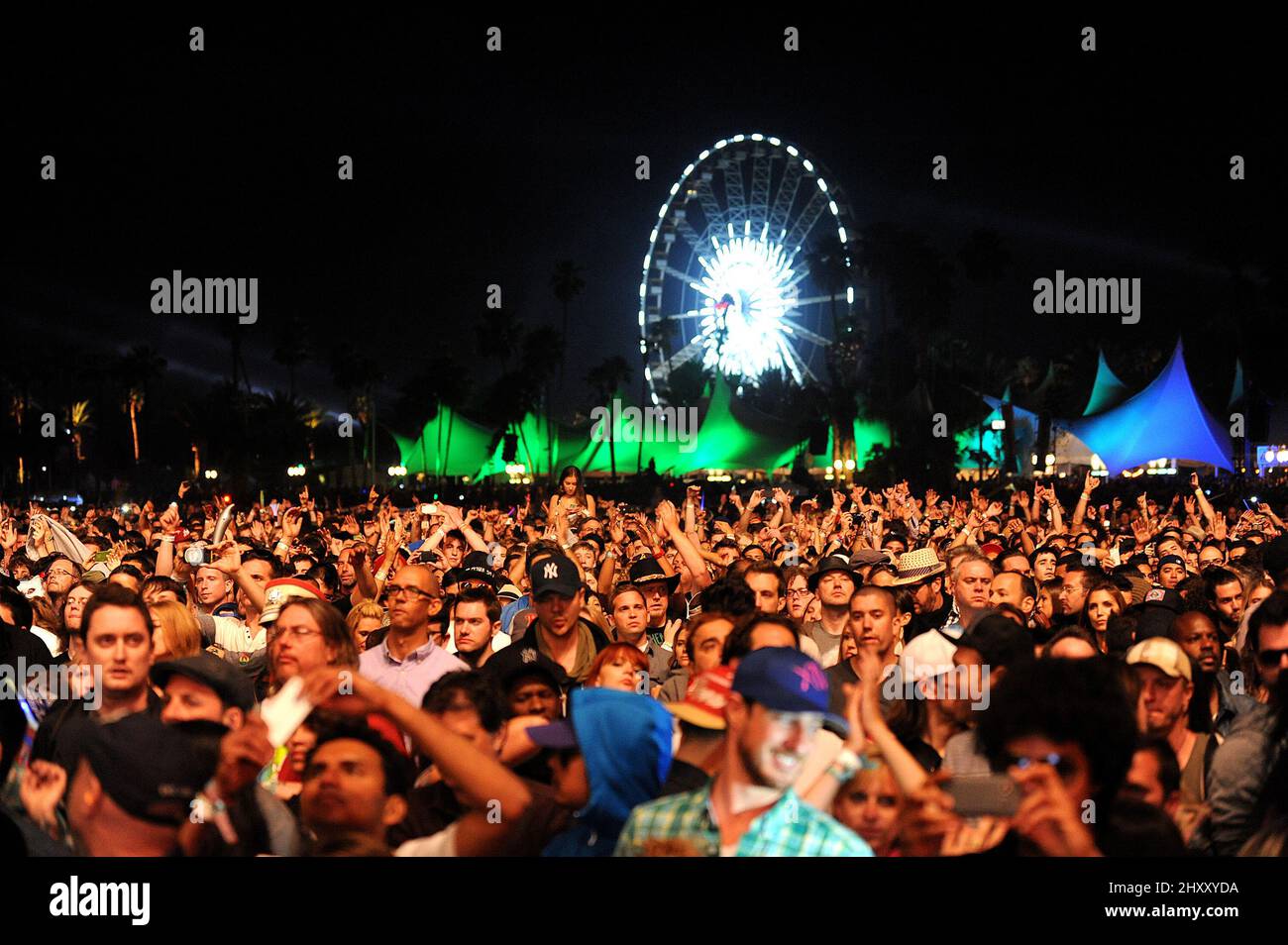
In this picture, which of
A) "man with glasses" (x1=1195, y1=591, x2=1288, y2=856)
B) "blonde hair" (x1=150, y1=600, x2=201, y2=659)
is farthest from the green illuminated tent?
"man with glasses" (x1=1195, y1=591, x2=1288, y2=856)

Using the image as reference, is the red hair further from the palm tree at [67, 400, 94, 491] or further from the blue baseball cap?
the palm tree at [67, 400, 94, 491]

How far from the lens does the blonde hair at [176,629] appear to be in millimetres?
6207

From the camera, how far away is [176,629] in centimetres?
628

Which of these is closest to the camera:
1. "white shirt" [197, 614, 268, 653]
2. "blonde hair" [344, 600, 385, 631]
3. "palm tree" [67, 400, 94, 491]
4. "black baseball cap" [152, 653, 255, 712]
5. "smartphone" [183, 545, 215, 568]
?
"black baseball cap" [152, 653, 255, 712]

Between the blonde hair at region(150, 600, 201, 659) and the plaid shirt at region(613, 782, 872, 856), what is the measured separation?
2.70 meters

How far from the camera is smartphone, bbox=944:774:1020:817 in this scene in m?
4.18

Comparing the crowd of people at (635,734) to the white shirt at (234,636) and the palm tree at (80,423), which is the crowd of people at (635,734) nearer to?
the white shirt at (234,636)

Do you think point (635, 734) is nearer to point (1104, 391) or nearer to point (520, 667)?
point (520, 667)

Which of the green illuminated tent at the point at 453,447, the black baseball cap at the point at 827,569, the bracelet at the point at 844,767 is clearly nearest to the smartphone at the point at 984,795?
the bracelet at the point at 844,767

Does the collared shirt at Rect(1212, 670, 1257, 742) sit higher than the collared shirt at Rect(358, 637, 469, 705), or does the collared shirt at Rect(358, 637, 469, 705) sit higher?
the collared shirt at Rect(358, 637, 469, 705)

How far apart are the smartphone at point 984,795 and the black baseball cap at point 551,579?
337 cm

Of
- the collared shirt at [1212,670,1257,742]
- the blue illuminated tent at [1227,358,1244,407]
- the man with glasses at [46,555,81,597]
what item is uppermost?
the blue illuminated tent at [1227,358,1244,407]
